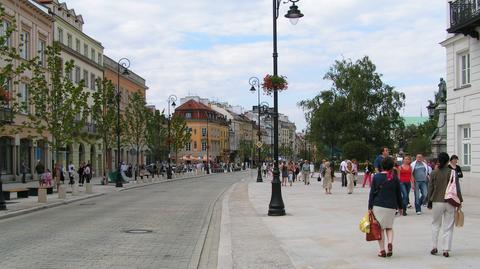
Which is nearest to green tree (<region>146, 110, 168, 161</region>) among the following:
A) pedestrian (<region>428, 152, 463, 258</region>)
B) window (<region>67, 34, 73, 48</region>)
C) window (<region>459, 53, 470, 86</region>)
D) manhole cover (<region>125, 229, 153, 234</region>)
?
window (<region>67, 34, 73, 48</region>)

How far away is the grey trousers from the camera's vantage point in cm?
960

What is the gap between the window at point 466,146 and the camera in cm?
2548

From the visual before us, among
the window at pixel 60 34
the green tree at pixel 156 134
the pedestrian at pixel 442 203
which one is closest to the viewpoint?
the pedestrian at pixel 442 203

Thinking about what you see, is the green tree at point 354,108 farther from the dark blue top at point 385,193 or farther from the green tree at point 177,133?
the dark blue top at point 385,193

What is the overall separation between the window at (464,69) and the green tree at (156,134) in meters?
37.0

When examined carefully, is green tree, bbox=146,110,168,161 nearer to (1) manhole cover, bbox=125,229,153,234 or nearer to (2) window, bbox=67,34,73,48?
(2) window, bbox=67,34,73,48

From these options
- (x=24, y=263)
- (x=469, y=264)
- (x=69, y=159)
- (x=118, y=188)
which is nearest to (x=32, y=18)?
(x=69, y=159)

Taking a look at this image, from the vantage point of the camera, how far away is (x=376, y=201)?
31.7ft

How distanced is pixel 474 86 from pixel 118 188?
21.7 m

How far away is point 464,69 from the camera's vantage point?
2614cm

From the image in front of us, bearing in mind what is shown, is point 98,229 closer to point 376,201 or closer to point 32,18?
point 376,201

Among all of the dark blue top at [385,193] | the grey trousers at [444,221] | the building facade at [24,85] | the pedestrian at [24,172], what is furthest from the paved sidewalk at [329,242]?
the building facade at [24,85]

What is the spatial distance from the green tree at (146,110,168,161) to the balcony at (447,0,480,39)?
38.1m

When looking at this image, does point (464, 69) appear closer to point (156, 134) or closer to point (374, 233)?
point (374, 233)
